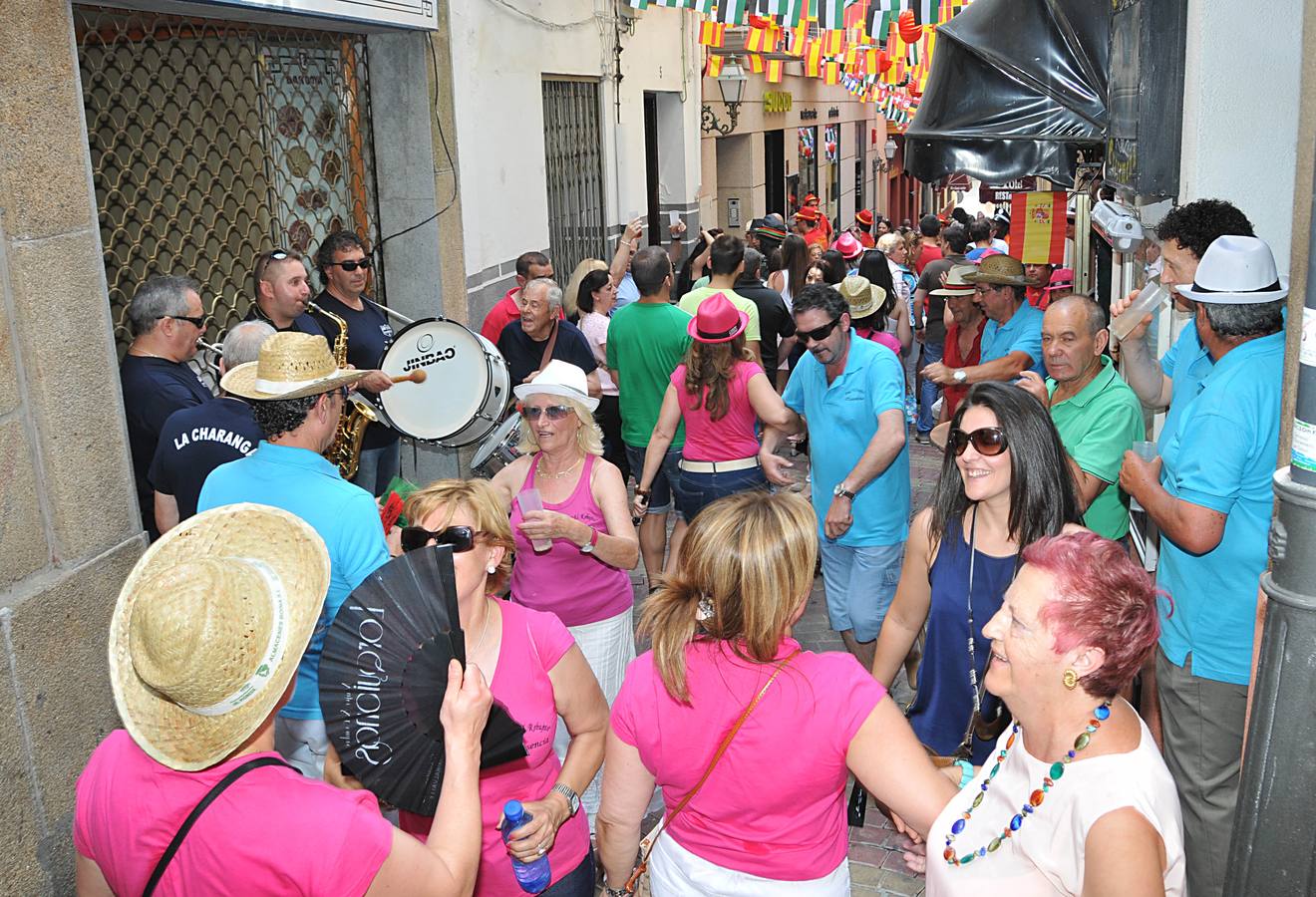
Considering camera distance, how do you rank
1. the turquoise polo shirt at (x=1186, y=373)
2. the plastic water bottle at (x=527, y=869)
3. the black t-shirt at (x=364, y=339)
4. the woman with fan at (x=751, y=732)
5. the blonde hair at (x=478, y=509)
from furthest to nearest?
the black t-shirt at (x=364, y=339), the turquoise polo shirt at (x=1186, y=373), the blonde hair at (x=478, y=509), the plastic water bottle at (x=527, y=869), the woman with fan at (x=751, y=732)

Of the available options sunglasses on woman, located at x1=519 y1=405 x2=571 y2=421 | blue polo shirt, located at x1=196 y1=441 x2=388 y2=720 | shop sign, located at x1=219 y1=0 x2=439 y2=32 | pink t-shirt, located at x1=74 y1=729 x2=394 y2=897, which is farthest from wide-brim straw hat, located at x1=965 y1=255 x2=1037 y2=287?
pink t-shirt, located at x1=74 y1=729 x2=394 y2=897

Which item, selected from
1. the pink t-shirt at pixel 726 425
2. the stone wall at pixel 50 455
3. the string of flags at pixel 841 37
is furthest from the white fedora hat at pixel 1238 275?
the string of flags at pixel 841 37

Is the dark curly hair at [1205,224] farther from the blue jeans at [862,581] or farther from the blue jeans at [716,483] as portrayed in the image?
the blue jeans at [716,483]

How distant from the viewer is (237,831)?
6.95ft

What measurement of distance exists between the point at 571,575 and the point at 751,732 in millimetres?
1957

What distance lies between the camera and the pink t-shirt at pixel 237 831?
6.87 feet

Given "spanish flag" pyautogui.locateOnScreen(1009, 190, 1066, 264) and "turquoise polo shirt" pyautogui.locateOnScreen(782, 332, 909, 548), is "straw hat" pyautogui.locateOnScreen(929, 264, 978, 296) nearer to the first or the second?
"spanish flag" pyautogui.locateOnScreen(1009, 190, 1066, 264)

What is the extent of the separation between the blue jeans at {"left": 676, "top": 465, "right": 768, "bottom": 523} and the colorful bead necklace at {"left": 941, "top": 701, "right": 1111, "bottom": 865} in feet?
11.6

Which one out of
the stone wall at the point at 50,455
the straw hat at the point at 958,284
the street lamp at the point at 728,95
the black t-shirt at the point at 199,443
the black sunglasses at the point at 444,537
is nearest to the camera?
the black sunglasses at the point at 444,537

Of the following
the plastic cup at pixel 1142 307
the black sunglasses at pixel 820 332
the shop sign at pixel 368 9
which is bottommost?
the black sunglasses at pixel 820 332

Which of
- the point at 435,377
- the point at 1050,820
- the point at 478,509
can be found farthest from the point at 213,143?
the point at 1050,820

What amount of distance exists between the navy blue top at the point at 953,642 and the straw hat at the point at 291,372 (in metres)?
1.88

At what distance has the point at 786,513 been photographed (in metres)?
2.75

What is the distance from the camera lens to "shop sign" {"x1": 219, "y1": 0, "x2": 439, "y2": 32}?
603cm
